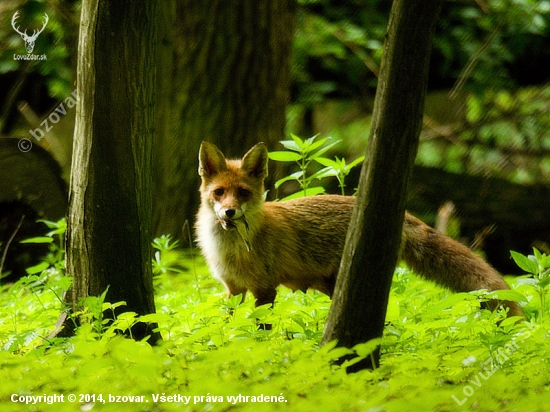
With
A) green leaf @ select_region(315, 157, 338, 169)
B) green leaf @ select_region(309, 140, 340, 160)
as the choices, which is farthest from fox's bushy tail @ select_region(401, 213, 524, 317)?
green leaf @ select_region(309, 140, 340, 160)

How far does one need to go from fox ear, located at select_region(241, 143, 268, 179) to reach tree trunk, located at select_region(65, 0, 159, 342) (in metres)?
1.31

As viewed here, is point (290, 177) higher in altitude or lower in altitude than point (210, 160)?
lower

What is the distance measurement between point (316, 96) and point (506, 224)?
144 inches

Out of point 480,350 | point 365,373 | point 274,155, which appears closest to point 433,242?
point 274,155

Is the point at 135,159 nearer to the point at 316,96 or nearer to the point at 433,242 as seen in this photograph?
the point at 433,242

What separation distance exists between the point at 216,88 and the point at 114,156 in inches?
127

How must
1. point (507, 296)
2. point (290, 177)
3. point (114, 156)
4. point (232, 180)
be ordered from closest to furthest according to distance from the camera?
1. point (507, 296)
2. point (114, 156)
3. point (232, 180)
4. point (290, 177)

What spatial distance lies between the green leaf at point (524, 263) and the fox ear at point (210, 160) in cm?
238

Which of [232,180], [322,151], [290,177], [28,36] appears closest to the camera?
[322,151]

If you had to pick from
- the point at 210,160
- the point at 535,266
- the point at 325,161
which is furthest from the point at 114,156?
the point at 535,266

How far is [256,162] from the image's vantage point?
17.6ft

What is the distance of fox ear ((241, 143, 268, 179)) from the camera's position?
5277 mm

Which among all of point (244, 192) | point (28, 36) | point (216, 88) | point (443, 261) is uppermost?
point (28, 36)

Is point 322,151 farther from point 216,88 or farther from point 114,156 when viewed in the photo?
point 216,88
